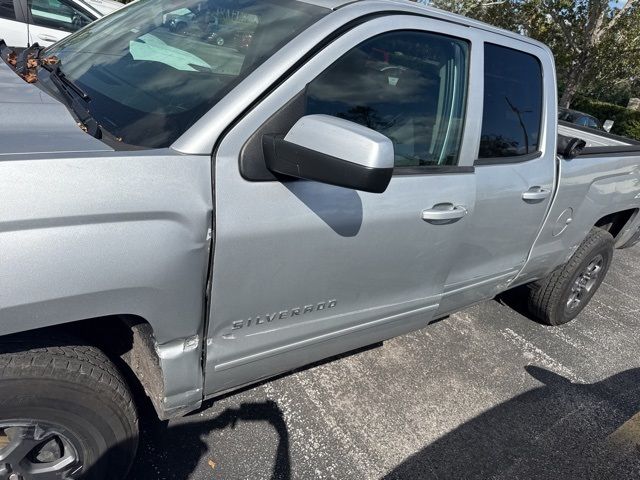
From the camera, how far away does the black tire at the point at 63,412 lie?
1.48m

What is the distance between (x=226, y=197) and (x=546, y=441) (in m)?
2.29

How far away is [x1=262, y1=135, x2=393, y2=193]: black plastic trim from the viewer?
1.46 meters

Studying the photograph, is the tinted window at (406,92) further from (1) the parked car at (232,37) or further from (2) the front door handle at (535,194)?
(2) the front door handle at (535,194)

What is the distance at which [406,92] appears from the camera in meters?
2.14

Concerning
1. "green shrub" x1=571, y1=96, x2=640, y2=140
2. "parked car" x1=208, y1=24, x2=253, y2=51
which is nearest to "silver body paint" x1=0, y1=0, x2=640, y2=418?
"parked car" x1=208, y1=24, x2=253, y2=51

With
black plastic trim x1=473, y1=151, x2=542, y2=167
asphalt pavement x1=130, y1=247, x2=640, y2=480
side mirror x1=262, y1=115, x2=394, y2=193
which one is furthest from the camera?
black plastic trim x1=473, y1=151, x2=542, y2=167

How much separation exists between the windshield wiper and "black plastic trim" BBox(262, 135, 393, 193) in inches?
22.0

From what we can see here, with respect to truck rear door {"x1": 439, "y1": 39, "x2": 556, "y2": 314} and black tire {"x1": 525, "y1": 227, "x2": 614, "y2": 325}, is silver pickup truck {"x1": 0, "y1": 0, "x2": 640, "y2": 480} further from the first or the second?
black tire {"x1": 525, "y1": 227, "x2": 614, "y2": 325}

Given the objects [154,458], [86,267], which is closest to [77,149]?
[86,267]

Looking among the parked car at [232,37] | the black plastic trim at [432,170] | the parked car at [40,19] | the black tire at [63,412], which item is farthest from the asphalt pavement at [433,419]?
the parked car at [40,19]

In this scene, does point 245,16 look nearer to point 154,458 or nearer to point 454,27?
point 454,27

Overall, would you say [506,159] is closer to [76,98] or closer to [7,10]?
[76,98]

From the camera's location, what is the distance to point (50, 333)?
5.28 feet

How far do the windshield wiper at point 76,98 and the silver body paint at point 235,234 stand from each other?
2.2 inches
